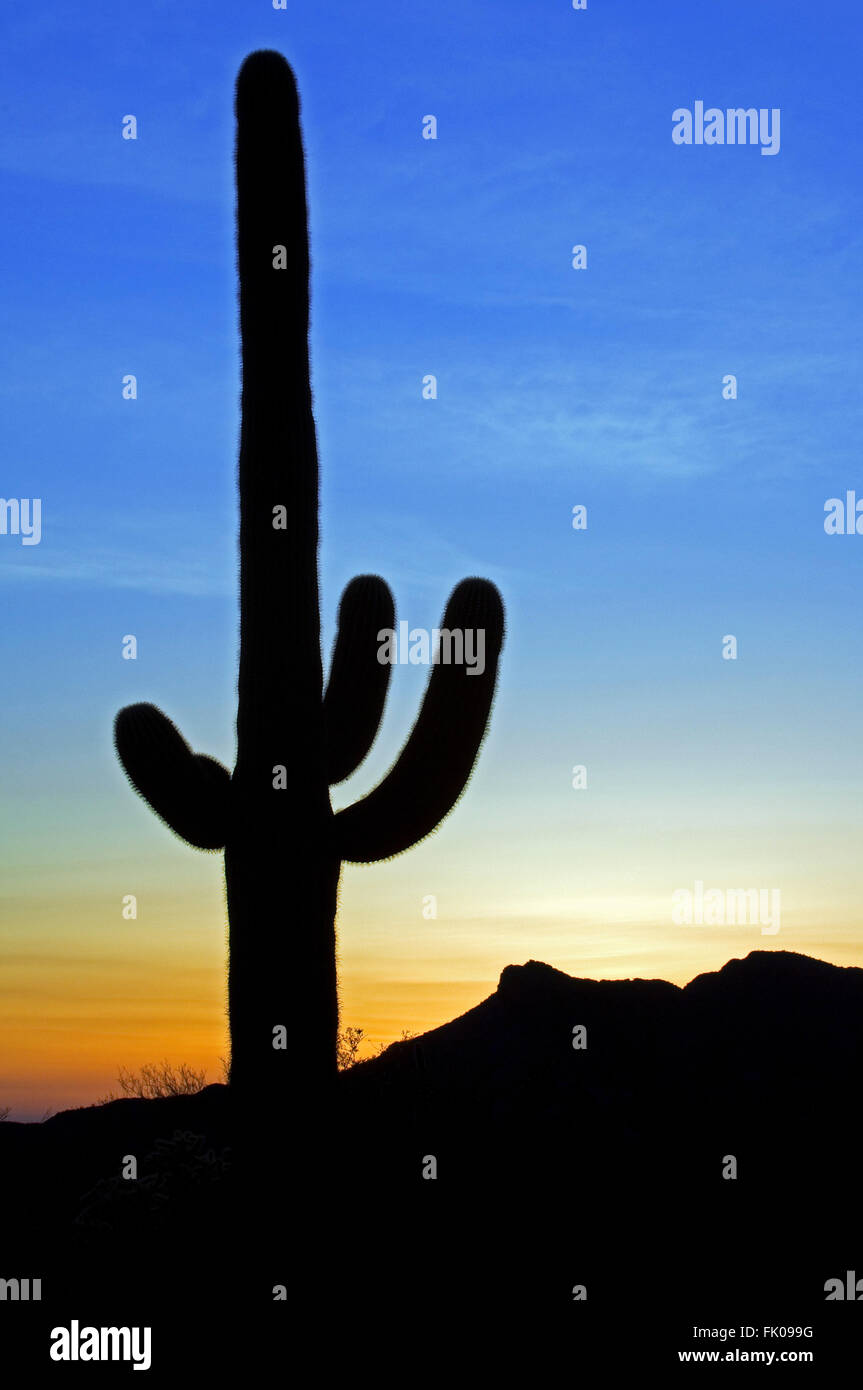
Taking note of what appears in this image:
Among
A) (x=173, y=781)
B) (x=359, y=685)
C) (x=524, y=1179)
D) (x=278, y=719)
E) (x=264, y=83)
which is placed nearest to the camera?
(x=278, y=719)

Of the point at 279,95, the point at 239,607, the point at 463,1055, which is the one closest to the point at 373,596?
the point at 239,607

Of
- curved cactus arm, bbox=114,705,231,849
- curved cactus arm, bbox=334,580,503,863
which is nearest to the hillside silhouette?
curved cactus arm, bbox=334,580,503,863

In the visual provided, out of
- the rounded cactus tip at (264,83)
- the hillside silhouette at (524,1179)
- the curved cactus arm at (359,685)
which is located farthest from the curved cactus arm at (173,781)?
the rounded cactus tip at (264,83)

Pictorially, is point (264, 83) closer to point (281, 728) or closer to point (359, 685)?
point (359, 685)

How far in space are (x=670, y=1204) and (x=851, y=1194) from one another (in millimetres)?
2724

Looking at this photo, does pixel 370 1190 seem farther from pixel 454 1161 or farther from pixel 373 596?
pixel 373 596

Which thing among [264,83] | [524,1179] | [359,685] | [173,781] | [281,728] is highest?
[264,83]

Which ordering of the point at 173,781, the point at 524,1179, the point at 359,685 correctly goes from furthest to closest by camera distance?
the point at 524,1179
the point at 359,685
the point at 173,781

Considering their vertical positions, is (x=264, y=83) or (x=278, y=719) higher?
(x=264, y=83)

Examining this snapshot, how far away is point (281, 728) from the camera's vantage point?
8.93 metres

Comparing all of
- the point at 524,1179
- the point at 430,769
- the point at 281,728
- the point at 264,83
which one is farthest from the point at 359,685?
the point at 524,1179

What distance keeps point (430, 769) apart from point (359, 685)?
1.18 m

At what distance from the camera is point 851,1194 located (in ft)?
52.6

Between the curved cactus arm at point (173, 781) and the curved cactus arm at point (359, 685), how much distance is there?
1072 mm
